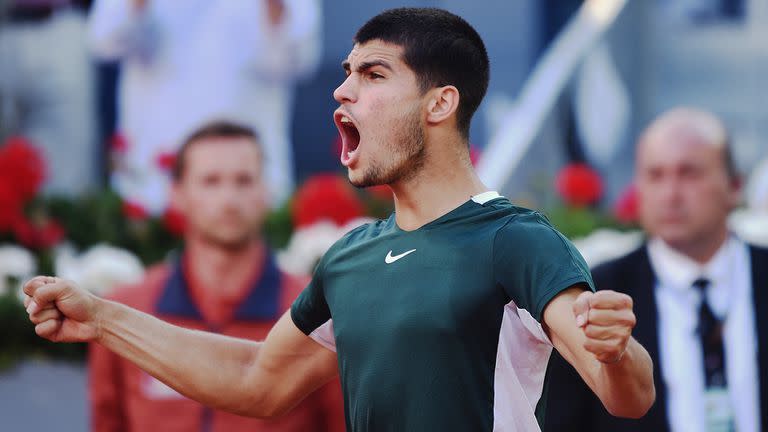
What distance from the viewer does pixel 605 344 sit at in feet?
8.34

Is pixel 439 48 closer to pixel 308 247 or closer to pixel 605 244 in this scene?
pixel 308 247

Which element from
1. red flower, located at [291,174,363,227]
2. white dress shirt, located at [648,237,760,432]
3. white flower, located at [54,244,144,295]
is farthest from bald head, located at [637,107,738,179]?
white flower, located at [54,244,144,295]

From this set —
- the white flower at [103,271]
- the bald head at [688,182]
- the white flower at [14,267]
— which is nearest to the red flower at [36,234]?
the white flower at [14,267]

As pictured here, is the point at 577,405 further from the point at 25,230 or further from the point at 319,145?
the point at 319,145

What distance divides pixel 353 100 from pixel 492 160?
5276 mm

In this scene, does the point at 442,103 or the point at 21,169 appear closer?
the point at 442,103

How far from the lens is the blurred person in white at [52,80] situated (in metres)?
9.74

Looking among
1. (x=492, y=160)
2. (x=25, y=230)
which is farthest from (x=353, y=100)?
(x=492, y=160)

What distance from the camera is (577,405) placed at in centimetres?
465

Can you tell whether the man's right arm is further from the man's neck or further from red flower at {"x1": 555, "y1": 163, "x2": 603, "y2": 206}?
red flower at {"x1": 555, "y1": 163, "x2": 603, "y2": 206}

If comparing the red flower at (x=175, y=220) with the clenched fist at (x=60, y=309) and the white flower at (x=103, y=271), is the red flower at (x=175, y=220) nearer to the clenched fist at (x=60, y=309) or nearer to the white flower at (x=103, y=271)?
the white flower at (x=103, y=271)

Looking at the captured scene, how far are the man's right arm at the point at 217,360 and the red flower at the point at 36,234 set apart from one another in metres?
3.49

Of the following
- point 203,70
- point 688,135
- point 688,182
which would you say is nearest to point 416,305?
point 688,182

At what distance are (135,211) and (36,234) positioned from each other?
0.49m
